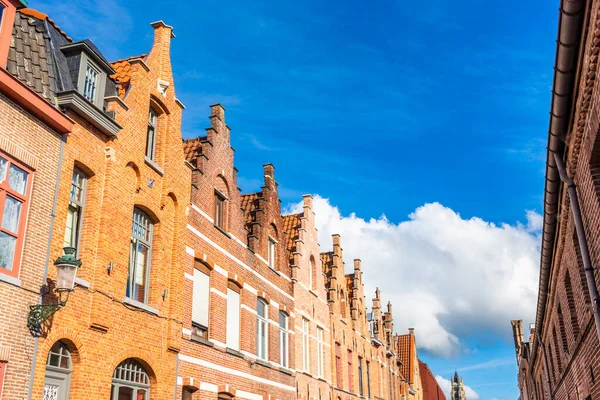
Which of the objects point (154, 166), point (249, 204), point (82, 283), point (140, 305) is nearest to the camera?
point (82, 283)

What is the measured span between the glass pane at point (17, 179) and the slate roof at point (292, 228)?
16.1m

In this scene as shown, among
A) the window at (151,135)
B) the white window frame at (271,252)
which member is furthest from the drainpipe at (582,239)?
the white window frame at (271,252)

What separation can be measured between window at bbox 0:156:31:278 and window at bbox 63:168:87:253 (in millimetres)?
1503

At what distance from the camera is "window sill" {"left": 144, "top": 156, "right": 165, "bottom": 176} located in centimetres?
1458

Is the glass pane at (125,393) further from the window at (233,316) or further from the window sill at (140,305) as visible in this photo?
the window at (233,316)

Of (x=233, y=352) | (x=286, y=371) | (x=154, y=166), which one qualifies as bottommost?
(x=286, y=371)

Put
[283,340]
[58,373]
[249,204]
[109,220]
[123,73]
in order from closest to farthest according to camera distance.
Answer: [58,373]
[109,220]
[123,73]
[283,340]
[249,204]

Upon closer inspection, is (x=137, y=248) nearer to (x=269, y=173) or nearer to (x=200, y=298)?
(x=200, y=298)

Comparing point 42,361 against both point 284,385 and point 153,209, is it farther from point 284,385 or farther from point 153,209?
point 284,385

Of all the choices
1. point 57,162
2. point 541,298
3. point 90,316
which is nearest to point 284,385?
point 541,298

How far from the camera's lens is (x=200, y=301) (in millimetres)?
16766

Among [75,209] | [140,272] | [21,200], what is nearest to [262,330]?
[140,272]

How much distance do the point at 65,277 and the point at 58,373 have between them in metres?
1.96

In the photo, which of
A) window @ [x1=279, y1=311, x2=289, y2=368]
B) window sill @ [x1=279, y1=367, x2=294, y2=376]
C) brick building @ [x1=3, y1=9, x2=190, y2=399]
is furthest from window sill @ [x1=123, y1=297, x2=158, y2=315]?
window @ [x1=279, y1=311, x2=289, y2=368]
